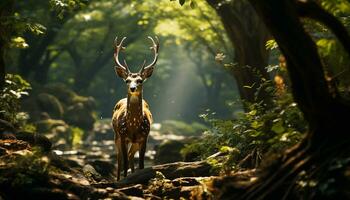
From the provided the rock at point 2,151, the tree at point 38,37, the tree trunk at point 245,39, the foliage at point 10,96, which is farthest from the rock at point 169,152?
the tree at point 38,37

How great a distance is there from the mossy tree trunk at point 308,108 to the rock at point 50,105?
28.1 meters

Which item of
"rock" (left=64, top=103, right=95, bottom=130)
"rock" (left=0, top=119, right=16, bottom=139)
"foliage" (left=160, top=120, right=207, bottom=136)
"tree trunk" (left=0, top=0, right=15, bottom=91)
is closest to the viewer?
"rock" (left=0, top=119, right=16, bottom=139)

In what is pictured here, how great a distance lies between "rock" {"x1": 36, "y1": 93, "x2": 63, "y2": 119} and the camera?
33.1 metres

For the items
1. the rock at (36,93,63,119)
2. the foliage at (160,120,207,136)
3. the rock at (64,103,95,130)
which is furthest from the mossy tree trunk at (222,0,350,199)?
the foliage at (160,120,207,136)

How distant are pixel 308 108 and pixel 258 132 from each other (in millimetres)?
2009

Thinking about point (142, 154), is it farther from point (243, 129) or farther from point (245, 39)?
point (245, 39)

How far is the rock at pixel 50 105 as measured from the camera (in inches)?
1302

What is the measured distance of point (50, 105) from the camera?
1316 inches

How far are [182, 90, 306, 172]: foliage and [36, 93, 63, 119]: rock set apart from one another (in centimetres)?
2282

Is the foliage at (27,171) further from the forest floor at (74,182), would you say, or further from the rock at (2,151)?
the rock at (2,151)

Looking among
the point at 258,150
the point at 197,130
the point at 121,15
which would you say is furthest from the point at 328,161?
the point at 197,130

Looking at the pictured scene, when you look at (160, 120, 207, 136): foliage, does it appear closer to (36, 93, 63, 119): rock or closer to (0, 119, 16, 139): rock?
(36, 93, 63, 119): rock

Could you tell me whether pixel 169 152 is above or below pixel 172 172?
above

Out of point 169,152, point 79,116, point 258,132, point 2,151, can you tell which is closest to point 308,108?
point 258,132
